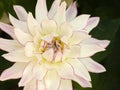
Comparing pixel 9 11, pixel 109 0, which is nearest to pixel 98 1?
pixel 109 0

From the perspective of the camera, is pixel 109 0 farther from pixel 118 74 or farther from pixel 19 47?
pixel 19 47

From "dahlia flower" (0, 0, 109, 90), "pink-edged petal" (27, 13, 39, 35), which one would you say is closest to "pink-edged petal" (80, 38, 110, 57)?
"dahlia flower" (0, 0, 109, 90)

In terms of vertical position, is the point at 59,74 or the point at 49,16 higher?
the point at 49,16

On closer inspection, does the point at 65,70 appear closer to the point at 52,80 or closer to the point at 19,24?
the point at 52,80

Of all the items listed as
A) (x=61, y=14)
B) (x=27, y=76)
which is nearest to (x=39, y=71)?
(x=27, y=76)

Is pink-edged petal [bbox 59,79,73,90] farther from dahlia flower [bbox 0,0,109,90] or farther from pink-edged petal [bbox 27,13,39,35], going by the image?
pink-edged petal [bbox 27,13,39,35]

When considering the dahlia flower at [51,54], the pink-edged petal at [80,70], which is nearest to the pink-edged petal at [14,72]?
the dahlia flower at [51,54]

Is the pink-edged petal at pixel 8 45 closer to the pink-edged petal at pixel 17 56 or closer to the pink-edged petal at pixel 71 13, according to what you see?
the pink-edged petal at pixel 17 56
